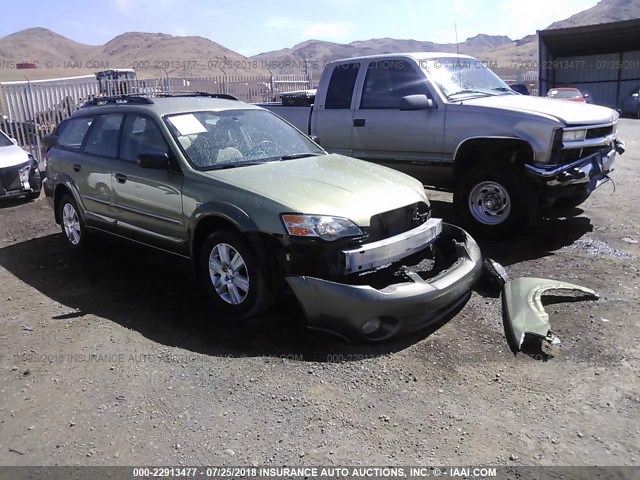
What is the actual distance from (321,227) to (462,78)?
162 inches

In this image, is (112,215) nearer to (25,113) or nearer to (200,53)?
(25,113)

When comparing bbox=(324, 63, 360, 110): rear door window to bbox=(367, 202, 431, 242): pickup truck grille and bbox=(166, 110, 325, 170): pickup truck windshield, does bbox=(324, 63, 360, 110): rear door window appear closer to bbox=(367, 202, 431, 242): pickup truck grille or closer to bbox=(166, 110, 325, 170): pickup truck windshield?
bbox=(166, 110, 325, 170): pickup truck windshield

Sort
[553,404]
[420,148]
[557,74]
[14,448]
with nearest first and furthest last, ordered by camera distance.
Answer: [14,448]
[553,404]
[420,148]
[557,74]

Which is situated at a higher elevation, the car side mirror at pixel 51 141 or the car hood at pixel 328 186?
the car side mirror at pixel 51 141

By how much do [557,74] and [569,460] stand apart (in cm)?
3645

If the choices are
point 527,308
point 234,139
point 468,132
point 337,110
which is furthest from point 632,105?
point 234,139

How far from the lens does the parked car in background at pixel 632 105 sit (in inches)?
1120

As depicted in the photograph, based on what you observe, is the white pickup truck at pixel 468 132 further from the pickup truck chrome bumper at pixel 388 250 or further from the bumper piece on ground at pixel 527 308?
the pickup truck chrome bumper at pixel 388 250

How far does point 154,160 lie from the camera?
4.67 metres

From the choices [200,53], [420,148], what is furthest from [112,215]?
[200,53]

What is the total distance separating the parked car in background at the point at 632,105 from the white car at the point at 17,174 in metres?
28.2

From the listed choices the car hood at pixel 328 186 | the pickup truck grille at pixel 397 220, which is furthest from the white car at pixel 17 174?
the pickup truck grille at pixel 397 220

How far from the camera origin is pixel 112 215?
5.62m

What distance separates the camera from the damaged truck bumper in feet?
12.2
